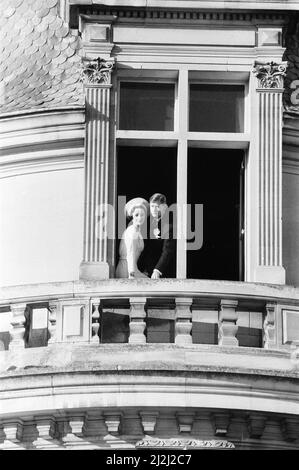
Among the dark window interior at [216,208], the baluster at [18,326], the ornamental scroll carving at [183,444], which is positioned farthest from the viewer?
the dark window interior at [216,208]

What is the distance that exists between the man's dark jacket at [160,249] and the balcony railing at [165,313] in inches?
58.0

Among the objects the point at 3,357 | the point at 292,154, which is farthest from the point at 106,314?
the point at 292,154

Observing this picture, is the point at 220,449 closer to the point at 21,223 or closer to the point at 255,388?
the point at 255,388

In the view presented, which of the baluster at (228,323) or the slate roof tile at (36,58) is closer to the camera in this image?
the baluster at (228,323)

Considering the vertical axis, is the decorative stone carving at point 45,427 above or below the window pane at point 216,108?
below

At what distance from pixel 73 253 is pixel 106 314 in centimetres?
179

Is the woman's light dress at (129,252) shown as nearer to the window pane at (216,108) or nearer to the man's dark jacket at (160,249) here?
the man's dark jacket at (160,249)

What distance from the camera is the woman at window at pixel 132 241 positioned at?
1267 inches

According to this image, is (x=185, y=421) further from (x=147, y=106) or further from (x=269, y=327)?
(x=147, y=106)

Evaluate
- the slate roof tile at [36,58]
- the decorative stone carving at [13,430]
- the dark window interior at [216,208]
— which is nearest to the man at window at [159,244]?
the dark window interior at [216,208]

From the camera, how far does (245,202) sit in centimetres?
3272

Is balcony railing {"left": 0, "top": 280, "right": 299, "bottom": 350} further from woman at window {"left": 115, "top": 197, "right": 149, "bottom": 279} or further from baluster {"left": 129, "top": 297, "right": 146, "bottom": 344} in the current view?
woman at window {"left": 115, "top": 197, "right": 149, "bottom": 279}

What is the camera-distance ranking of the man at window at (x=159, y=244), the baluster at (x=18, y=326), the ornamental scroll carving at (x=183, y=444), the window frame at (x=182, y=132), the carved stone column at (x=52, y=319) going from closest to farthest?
the ornamental scroll carving at (x=183, y=444)
the carved stone column at (x=52, y=319)
the baluster at (x=18, y=326)
the man at window at (x=159, y=244)
the window frame at (x=182, y=132)

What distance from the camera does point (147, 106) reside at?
3316 centimetres
